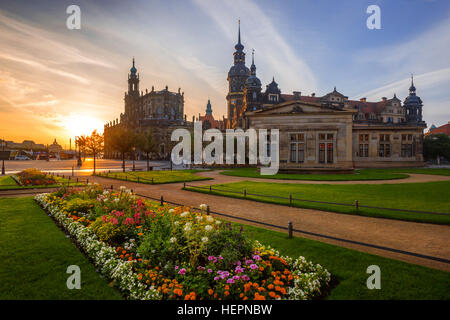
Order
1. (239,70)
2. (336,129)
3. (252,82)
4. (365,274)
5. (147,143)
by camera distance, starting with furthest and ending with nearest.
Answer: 1. (239,70)
2. (252,82)
3. (147,143)
4. (336,129)
5. (365,274)

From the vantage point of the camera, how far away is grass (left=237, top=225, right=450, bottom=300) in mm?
5070

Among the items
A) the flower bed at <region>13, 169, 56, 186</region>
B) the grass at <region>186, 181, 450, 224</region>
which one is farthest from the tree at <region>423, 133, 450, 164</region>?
the flower bed at <region>13, 169, 56, 186</region>

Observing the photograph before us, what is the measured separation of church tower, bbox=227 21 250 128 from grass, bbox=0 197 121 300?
91031mm

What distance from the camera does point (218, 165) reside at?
51812 mm

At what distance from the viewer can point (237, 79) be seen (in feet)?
332

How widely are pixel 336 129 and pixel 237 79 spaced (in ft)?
241

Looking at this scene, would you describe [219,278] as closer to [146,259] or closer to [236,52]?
A: [146,259]

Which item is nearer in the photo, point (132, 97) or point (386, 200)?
point (386, 200)

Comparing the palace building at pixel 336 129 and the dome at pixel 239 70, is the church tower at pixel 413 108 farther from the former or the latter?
A: the dome at pixel 239 70

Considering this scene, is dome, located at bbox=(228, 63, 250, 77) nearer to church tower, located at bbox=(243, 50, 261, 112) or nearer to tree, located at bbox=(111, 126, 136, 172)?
church tower, located at bbox=(243, 50, 261, 112)

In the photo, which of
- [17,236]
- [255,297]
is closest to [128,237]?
[17,236]

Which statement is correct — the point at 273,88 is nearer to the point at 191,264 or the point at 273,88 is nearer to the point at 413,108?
the point at 413,108

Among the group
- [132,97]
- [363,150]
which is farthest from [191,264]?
[132,97]
